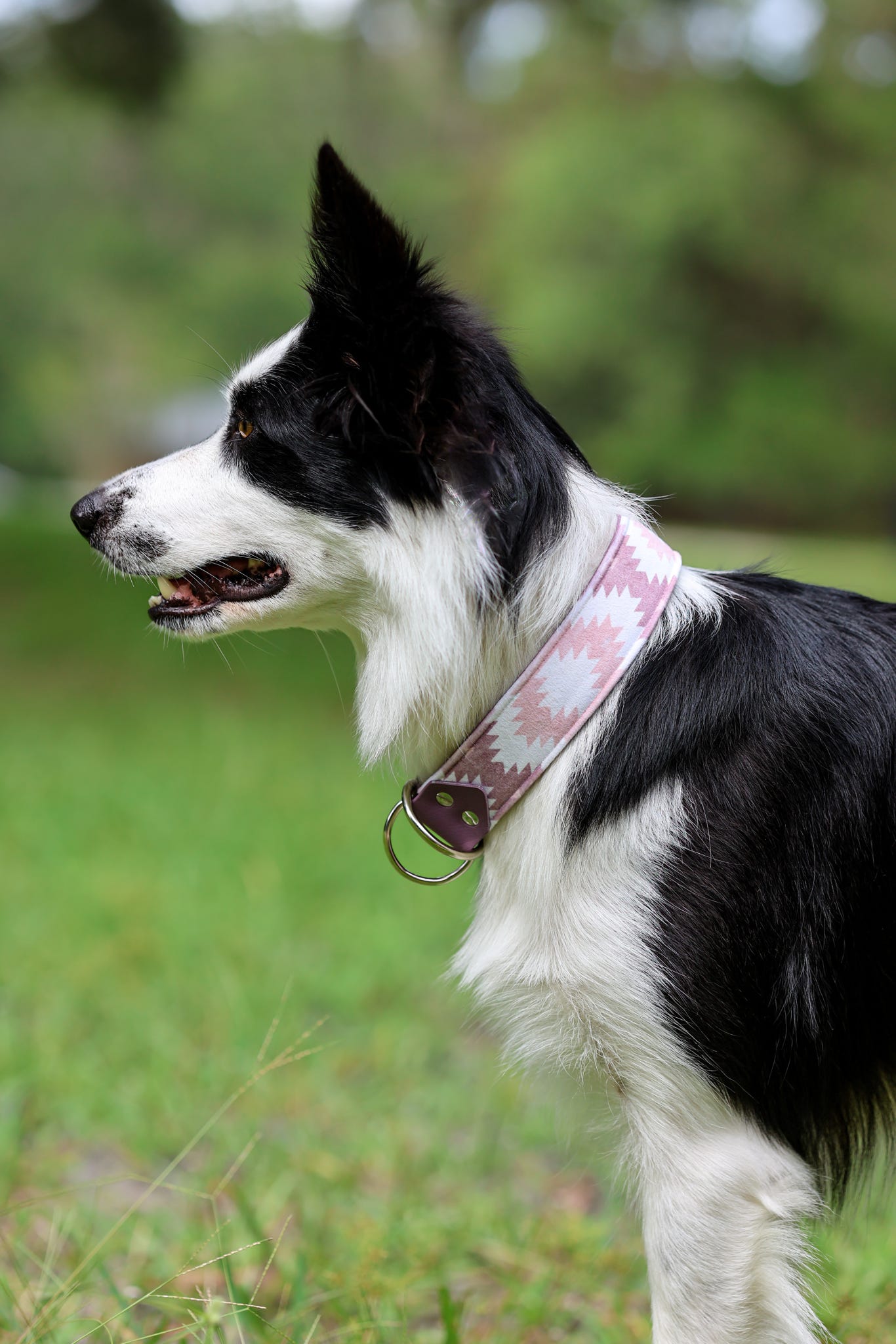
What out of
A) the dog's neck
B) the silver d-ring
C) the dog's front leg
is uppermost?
the dog's neck

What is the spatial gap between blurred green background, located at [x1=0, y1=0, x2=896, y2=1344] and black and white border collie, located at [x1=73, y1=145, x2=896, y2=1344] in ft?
0.84

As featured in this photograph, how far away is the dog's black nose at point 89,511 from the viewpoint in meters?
2.05

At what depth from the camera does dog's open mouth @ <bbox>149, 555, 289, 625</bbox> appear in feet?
6.48


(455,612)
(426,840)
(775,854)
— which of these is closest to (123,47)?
(455,612)

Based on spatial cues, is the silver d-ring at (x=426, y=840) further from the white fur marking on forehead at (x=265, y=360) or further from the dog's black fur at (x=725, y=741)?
the white fur marking on forehead at (x=265, y=360)

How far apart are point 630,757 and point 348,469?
26.3 inches

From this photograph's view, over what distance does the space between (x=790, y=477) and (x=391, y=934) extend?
11.5m

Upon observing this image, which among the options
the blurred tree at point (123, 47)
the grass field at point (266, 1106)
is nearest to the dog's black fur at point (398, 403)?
the grass field at point (266, 1106)

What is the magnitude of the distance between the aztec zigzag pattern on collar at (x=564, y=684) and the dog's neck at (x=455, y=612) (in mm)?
49

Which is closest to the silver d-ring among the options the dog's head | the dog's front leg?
the dog's head

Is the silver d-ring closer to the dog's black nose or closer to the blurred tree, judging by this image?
the dog's black nose

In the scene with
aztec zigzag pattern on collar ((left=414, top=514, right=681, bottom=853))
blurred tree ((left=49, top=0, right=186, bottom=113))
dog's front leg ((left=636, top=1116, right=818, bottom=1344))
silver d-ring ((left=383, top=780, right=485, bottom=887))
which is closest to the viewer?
dog's front leg ((left=636, top=1116, right=818, bottom=1344))

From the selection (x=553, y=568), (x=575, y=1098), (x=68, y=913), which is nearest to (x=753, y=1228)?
(x=575, y=1098)

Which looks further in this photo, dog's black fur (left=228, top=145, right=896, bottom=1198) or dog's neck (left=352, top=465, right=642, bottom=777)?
dog's neck (left=352, top=465, right=642, bottom=777)
